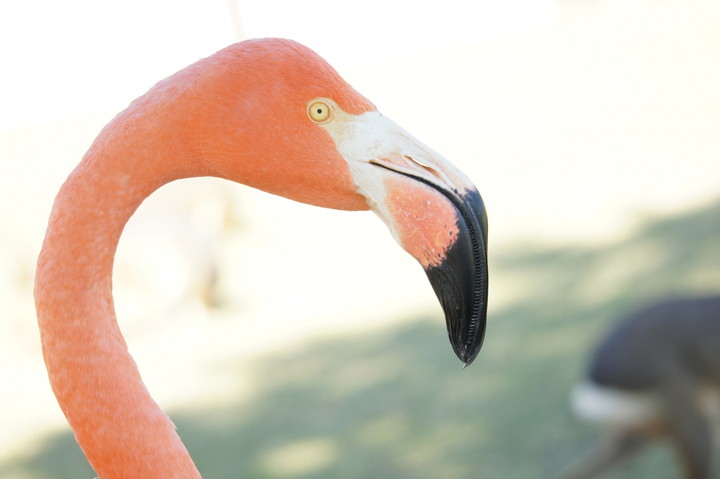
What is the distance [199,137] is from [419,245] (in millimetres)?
298

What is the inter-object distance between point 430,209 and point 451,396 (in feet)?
10.0

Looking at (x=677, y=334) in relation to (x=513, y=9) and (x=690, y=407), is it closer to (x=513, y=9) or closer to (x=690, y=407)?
(x=690, y=407)

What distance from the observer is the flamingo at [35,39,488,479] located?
3.39ft

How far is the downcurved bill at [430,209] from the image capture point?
104 cm

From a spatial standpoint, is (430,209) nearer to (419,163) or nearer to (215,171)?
(419,163)

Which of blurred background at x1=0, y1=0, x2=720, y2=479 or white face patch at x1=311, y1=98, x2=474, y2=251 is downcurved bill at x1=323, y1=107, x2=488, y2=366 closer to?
white face patch at x1=311, y1=98, x2=474, y2=251

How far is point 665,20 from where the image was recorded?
8.64 meters

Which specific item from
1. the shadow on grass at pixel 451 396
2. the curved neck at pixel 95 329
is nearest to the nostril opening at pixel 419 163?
the curved neck at pixel 95 329

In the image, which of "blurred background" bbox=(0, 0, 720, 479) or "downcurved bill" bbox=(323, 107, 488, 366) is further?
"blurred background" bbox=(0, 0, 720, 479)

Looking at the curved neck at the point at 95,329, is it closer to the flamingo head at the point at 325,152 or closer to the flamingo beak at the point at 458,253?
the flamingo head at the point at 325,152

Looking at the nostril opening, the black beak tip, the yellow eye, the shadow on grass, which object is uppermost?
the yellow eye

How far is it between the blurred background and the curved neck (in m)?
2.54

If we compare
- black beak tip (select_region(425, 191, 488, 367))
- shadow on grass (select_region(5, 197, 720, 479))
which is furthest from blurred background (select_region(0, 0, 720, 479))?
black beak tip (select_region(425, 191, 488, 367))

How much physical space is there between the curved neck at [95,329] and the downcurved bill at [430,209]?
252mm
